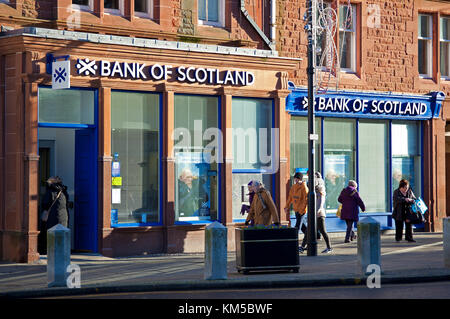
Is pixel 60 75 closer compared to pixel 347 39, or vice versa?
pixel 60 75

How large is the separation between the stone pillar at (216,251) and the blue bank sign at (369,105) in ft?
29.8

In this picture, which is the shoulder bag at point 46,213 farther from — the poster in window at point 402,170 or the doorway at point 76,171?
the poster in window at point 402,170

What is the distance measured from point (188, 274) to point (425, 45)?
14391mm

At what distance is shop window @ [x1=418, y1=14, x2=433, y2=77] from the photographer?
28.0 metres

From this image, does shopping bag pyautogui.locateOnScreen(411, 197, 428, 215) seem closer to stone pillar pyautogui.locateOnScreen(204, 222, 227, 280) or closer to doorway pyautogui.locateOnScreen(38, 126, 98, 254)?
doorway pyautogui.locateOnScreen(38, 126, 98, 254)

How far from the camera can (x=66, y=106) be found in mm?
19828

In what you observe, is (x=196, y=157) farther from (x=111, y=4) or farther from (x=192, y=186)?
(x=111, y=4)

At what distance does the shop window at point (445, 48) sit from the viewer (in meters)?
28.5

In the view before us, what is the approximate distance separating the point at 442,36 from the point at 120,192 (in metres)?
12.8

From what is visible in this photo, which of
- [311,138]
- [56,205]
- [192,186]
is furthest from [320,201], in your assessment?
[56,205]

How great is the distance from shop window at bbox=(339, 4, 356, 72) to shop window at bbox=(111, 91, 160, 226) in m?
7.14

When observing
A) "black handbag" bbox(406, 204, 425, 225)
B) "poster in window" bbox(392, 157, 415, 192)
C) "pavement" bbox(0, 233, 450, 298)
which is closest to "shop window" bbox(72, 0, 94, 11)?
"pavement" bbox(0, 233, 450, 298)

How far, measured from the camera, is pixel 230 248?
73.3 ft
